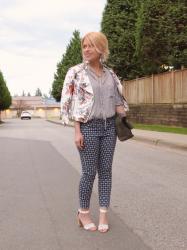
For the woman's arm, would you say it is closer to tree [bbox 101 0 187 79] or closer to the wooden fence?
the wooden fence

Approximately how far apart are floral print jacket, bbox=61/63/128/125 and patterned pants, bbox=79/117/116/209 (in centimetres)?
12

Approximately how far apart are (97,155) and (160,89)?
76.0ft

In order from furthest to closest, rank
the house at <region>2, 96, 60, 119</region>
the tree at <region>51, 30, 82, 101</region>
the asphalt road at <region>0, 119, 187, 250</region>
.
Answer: the house at <region>2, 96, 60, 119</region>, the tree at <region>51, 30, 82, 101</region>, the asphalt road at <region>0, 119, 187, 250</region>

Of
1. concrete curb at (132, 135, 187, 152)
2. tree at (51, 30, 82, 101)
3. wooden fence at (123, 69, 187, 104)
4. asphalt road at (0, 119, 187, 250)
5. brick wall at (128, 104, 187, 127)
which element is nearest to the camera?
asphalt road at (0, 119, 187, 250)

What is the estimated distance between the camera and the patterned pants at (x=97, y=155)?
4930 millimetres

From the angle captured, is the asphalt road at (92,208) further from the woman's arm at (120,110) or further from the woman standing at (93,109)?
the woman's arm at (120,110)

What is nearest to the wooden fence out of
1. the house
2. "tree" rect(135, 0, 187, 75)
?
"tree" rect(135, 0, 187, 75)

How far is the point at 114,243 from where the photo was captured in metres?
4.61

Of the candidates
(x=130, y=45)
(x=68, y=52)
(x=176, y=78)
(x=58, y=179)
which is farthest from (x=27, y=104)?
(x=58, y=179)

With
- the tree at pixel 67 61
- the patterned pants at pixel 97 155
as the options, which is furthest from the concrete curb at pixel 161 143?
the tree at pixel 67 61

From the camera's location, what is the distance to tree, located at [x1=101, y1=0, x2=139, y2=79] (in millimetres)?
35781

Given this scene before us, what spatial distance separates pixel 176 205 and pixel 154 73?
2543 centimetres

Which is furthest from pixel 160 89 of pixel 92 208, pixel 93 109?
pixel 93 109

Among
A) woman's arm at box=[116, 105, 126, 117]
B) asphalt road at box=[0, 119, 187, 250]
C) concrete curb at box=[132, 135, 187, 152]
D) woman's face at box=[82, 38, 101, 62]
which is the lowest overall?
concrete curb at box=[132, 135, 187, 152]
